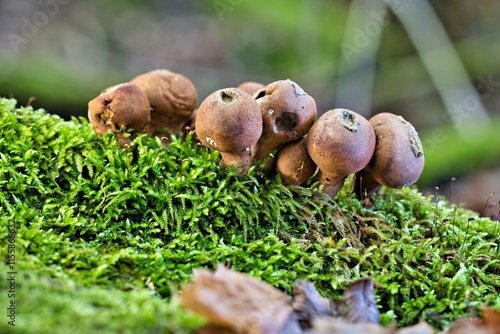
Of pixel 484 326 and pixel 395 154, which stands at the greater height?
pixel 395 154

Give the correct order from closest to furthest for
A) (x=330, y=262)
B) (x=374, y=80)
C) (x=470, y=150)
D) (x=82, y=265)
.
→ (x=82, y=265) → (x=330, y=262) → (x=470, y=150) → (x=374, y=80)

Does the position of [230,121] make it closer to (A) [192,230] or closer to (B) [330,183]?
(A) [192,230]

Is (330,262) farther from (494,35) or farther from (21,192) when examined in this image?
(494,35)

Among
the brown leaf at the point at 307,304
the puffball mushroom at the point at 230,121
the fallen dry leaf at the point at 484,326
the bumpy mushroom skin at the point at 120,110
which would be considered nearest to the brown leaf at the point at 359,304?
the brown leaf at the point at 307,304

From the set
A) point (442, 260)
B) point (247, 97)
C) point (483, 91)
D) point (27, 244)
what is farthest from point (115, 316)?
point (483, 91)

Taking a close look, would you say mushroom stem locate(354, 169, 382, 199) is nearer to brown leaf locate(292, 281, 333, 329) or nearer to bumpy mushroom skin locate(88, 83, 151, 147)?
brown leaf locate(292, 281, 333, 329)

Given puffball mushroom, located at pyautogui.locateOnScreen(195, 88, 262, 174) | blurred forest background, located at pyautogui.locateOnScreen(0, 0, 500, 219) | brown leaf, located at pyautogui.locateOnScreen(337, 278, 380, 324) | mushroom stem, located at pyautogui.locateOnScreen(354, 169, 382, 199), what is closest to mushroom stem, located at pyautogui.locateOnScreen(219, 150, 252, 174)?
puffball mushroom, located at pyautogui.locateOnScreen(195, 88, 262, 174)

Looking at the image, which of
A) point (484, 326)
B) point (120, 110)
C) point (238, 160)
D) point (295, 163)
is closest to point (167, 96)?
point (120, 110)
